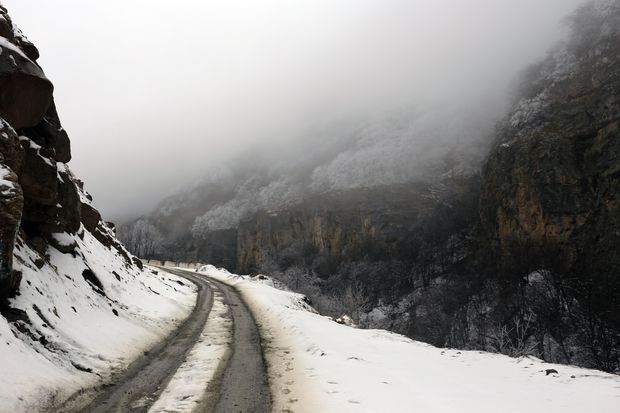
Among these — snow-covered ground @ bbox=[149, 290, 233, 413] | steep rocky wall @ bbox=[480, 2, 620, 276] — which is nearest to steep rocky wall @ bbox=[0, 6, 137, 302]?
snow-covered ground @ bbox=[149, 290, 233, 413]

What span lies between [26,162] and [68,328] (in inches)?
204

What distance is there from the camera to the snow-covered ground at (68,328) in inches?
264

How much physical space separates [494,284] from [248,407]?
218 ft

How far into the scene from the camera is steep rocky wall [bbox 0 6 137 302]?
8812 mm

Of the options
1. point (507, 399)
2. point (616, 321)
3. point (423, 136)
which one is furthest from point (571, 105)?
point (507, 399)

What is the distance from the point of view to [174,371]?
9094 millimetres

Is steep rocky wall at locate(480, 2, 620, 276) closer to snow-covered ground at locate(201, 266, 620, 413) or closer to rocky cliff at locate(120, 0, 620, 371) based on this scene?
rocky cliff at locate(120, 0, 620, 371)

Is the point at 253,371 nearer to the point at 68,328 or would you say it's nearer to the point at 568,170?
the point at 68,328

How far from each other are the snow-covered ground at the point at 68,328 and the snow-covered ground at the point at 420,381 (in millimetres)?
3626

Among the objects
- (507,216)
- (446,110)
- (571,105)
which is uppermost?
(446,110)

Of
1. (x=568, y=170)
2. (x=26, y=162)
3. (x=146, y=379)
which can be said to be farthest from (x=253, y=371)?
(x=568, y=170)

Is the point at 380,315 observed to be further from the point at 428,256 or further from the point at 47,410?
the point at 47,410

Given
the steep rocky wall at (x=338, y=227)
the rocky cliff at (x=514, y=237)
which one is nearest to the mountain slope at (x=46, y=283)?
the rocky cliff at (x=514, y=237)

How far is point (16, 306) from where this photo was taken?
339 inches
